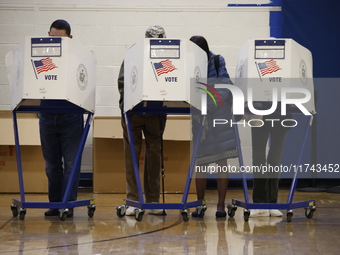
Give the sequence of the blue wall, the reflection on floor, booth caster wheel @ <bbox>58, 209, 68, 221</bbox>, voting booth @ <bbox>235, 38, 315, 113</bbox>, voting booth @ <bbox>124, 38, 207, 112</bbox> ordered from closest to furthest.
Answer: the reflection on floor < voting booth @ <bbox>124, 38, 207, 112</bbox> < voting booth @ <bbox>235, 38, 315, 113</bbox> < booth caster wheel @ <bbox>58, 209, 68, 221</bbox> < the blue wall

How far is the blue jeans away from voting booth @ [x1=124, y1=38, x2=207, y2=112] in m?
0.55

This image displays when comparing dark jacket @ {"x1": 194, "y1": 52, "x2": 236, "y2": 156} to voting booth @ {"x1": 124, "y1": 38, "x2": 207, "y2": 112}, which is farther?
dark jacket @ {"x1": 194, "y1": 52, "x2": 236, "y2": 156}

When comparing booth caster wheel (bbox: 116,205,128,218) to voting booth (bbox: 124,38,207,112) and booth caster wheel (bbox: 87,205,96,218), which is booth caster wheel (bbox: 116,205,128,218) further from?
voting booth (bbox: 124,38,207,112)

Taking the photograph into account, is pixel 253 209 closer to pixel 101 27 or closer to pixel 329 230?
pixel 329 230

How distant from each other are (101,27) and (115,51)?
27cm

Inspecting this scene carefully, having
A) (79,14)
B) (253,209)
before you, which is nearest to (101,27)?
(79,14)

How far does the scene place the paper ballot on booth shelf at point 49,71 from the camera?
10.5ft

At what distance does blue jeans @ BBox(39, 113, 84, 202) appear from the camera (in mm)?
3594

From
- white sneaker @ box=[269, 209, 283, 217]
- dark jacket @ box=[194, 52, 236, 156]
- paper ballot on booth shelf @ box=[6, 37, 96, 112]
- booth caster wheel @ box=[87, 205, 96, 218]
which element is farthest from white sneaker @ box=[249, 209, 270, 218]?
paper ballot on booth shelf @ box=[6, 37, 96, 112]

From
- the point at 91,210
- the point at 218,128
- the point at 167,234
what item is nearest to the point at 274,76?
the point at 218,128

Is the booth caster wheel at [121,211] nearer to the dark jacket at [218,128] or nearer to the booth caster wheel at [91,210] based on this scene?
the booth caster wheel at [91,210]

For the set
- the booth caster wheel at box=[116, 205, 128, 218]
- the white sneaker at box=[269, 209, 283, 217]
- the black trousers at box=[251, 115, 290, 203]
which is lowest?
the white sneaker at box=[269, 209, 283, 217]

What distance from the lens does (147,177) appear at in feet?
12.3

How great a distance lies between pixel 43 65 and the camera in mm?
3227
